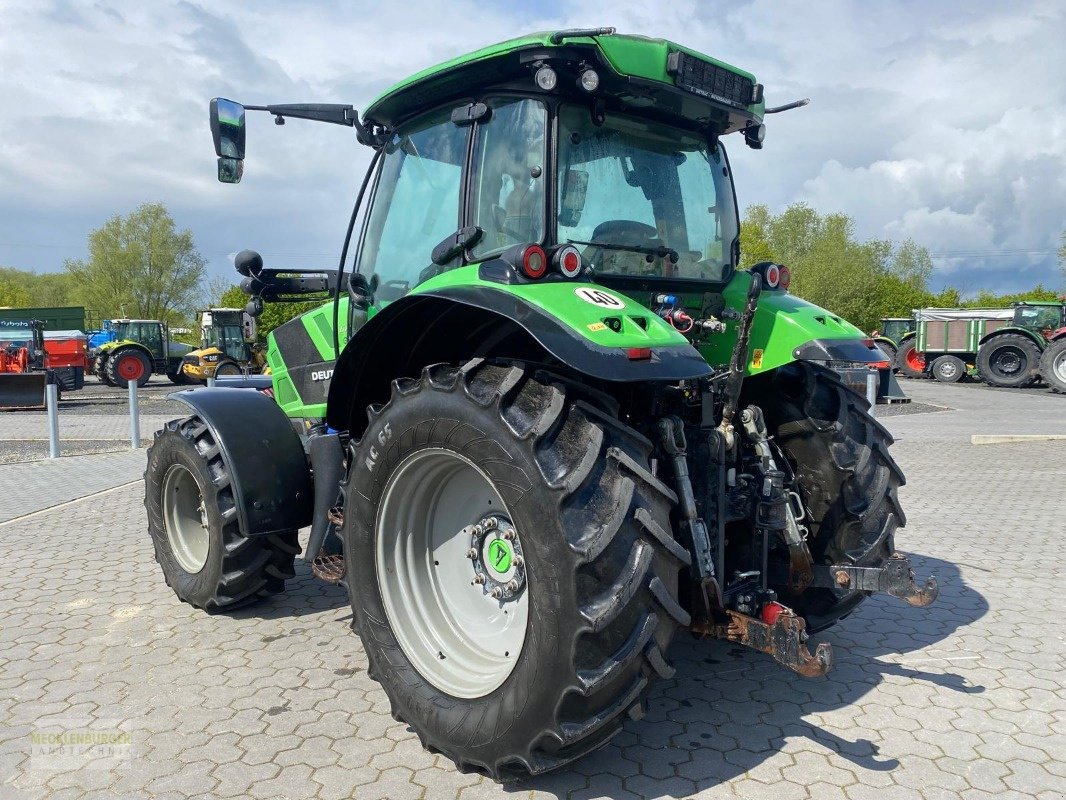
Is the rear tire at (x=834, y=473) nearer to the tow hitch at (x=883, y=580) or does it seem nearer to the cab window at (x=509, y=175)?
the tow hitch at (x=883, y=580)

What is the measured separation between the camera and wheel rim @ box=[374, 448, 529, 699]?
9.89ft

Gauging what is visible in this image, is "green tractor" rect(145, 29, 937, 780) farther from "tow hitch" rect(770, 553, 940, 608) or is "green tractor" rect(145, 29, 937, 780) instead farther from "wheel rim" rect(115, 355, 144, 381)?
"wheel rim" rect(115, 355, 144, 381)

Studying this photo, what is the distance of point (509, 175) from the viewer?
328 cm

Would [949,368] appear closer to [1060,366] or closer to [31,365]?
[1060,366]

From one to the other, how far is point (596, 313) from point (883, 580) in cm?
150

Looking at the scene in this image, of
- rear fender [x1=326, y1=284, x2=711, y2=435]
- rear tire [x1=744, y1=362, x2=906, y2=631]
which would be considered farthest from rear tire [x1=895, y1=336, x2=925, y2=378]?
rear fender [x1=326, y1=284, x2=711, y2=435]

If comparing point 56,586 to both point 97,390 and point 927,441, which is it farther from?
point 97,390

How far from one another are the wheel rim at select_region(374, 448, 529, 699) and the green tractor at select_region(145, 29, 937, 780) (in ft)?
0.04

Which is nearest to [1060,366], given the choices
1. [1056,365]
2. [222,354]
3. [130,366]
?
[1056,365]

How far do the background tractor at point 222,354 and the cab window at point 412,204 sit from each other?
2103cm

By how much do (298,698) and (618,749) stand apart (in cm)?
141

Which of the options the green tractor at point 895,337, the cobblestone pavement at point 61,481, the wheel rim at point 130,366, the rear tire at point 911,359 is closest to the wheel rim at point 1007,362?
the rear tire at point 911,359

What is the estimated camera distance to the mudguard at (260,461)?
13.6 feet

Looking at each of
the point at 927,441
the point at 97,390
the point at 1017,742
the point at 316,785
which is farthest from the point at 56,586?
the point at 97,390
